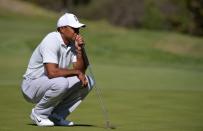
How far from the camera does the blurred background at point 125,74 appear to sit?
1088 centimetres

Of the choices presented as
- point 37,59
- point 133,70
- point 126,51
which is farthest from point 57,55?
point 126,51

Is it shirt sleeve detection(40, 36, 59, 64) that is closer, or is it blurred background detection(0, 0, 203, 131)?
shirt sleeve detection(40, 36, 59, 64)

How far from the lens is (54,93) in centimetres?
935

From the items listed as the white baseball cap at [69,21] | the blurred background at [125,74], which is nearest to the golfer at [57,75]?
the white baseball cap at [69,21]

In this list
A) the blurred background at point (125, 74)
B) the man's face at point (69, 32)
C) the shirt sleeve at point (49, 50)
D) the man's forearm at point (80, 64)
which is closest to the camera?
the shirt sleeve at point (49, 50)

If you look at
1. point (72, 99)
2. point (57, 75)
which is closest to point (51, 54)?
point (57, 75)

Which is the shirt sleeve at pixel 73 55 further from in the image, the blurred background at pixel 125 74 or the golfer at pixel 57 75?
the blurred background at pixel 125 74

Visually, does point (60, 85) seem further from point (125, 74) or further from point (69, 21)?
point (125, 74)

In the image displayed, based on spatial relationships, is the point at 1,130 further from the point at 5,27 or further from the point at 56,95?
the point at 5,27

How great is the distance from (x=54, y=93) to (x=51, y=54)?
0.46m

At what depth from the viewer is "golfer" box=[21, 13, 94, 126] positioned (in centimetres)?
934

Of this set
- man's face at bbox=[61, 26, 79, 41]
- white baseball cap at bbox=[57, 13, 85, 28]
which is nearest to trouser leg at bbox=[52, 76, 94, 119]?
man's face at bbox=[61, 26, 79, 41]

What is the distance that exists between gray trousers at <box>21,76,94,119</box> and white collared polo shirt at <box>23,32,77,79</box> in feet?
0.39

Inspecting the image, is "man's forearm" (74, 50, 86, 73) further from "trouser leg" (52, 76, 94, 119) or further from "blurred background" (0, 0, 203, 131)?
"blurred background" (0, 0, 203, 131)
